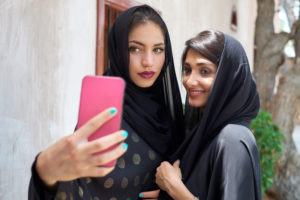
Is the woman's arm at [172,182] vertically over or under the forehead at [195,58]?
under

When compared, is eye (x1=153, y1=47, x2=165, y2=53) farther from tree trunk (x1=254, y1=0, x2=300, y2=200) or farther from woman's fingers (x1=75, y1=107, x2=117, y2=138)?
tree trunk (x1=254, y1=0, x2=300, y2=200)

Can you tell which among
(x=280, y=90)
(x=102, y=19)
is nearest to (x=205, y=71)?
(x=102, y=19)

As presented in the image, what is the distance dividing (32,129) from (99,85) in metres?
1.26

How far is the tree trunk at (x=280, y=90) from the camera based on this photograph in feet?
17.5

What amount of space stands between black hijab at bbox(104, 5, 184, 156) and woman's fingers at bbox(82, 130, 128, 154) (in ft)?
2.19

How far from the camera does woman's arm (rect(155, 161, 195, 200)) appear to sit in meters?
1.29

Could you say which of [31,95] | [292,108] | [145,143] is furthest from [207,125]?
[292,108]

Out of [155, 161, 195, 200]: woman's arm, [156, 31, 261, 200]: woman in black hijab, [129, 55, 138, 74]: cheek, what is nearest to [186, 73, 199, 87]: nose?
[156, 31, 261, 200]: woman in black hijab

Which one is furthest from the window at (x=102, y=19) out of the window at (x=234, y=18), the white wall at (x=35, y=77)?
the window at (x=234, y=18)

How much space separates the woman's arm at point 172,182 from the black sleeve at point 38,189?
1.56 ft

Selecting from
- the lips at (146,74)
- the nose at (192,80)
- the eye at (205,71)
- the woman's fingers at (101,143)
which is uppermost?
the eye at (205,71)

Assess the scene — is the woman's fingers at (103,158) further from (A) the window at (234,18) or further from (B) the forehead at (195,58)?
(A) the window at (234,18)

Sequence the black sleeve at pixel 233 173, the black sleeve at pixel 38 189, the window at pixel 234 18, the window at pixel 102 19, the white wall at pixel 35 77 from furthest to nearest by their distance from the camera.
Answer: the window at pixel 234 18, the window at pixel 102 19, the white wall at pixel 35 77, the black sleeve at pixel 233 173, the black sleeve at pixel 38 189

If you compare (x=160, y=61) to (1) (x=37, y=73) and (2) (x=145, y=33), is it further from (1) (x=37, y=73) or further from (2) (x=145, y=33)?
(1) (x=37, y=73)
